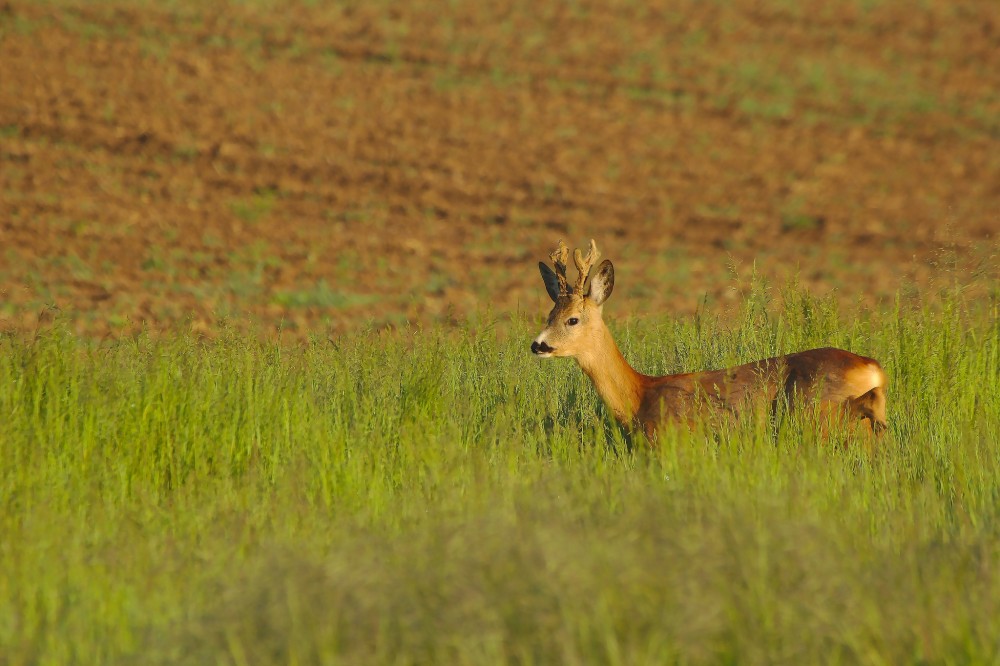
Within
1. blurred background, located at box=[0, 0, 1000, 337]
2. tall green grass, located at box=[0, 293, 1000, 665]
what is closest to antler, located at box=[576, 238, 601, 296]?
tall green grass, located at box=[0, 293, 1000, 665]

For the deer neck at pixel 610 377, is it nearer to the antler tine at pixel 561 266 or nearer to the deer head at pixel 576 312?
the deer head at pixel 576 312

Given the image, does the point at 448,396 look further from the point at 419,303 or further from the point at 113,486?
the point at 419,303

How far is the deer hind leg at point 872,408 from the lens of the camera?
22.4 ft

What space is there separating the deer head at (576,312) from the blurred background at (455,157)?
219cm

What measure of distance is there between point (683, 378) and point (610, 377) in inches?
17.1

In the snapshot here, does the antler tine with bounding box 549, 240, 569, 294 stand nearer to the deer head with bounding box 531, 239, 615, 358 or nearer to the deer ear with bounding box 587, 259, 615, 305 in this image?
the deer head with bounding box 531, 239, 615, 358

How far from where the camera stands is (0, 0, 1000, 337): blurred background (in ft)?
49.1

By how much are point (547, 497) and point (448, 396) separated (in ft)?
8.82

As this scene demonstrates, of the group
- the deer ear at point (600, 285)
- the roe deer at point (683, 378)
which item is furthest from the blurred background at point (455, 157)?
the deer ear at point (600, 285)

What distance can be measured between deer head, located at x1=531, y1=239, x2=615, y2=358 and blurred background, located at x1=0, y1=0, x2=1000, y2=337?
7.18ft

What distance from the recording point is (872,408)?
6.84 meters

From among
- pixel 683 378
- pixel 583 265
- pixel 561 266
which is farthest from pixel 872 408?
pixel 561 266

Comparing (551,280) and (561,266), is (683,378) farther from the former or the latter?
(551,280)

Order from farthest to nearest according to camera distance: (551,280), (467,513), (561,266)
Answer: (551,280) < (561,266) < (467,513)
